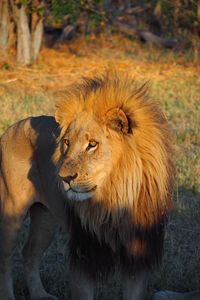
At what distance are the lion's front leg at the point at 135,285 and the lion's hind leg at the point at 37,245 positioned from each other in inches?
25.8

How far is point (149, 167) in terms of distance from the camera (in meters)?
3.21

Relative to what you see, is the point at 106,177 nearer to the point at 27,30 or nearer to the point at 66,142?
the point at 66,142

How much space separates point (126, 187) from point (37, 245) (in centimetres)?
115

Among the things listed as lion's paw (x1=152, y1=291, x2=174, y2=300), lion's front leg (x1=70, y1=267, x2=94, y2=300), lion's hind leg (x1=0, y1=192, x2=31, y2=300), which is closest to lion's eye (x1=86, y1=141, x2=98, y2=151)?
lion's front leg (x1=70, y1=267, x2=94, y2=300)

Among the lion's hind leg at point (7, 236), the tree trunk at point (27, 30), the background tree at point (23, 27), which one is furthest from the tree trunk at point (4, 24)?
the lion's hind leg at point (7, 236)

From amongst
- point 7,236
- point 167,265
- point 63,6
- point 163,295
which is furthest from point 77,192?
point 63,6

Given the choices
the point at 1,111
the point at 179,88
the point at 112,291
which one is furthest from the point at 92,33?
the point at 112,291

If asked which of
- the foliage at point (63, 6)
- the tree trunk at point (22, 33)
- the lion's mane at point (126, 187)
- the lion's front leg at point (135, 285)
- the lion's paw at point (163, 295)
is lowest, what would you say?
the lion's paw at point (163, 295)

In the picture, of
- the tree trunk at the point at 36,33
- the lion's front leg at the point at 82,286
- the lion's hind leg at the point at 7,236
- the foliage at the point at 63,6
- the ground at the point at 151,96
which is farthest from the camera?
the tree trunk at the point at 36,33

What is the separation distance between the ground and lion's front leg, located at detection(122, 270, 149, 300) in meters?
0.35

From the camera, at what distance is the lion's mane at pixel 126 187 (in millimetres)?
3150

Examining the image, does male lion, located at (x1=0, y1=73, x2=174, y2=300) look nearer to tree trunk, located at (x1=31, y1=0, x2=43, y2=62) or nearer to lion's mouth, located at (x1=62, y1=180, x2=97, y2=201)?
lion's mouth, located at (x1=62, y1=180, x2=97, y2=201)

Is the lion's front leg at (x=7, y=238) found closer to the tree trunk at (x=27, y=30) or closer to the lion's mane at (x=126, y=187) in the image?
the lion's mane at (x=126, y=187)

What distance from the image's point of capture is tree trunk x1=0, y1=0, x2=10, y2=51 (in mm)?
10594
